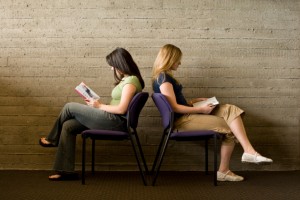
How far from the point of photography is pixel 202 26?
429cm

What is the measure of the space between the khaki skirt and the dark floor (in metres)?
0.43

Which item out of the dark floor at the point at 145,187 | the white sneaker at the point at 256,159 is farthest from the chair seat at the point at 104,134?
the white sneaker at the point at 256,159

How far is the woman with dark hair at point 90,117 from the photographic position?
3.54 m

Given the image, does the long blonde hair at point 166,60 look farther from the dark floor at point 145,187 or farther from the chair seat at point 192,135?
the dark floor at point 145,187

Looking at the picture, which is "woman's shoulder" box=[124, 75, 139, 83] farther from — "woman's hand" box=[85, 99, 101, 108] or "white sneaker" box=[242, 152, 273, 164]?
"white sneaker" box=[242, 152, 273, 164]

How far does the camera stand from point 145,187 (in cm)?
338

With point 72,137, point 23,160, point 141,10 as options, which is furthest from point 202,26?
point 23,160

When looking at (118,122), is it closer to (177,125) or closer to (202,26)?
(177,125)

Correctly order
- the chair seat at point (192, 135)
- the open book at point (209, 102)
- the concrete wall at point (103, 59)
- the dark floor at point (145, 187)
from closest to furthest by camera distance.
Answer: the dark floor at point (145, 187) < the chair seat at point (192, 135) < the open book at point (209, 102) < the concrete wall at point (103, 59)

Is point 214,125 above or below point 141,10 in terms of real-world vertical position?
below

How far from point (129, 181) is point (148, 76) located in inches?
43.7

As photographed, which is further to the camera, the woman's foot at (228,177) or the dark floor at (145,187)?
the woman's foot at (228,177)

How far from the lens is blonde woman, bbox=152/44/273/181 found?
3.58m

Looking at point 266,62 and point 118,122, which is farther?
point 266,62
